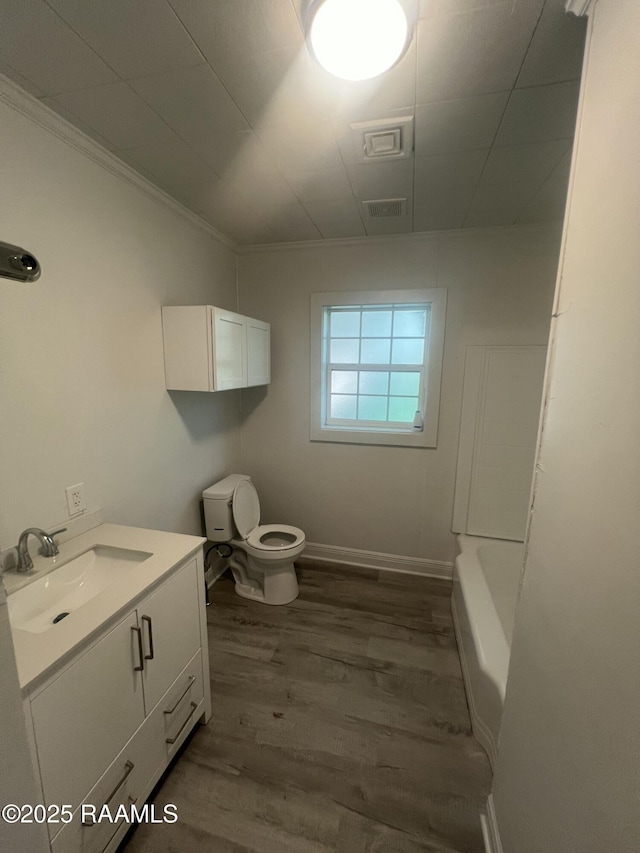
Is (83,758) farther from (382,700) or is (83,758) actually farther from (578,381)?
(578,381)

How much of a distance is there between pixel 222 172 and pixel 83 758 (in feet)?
7.09

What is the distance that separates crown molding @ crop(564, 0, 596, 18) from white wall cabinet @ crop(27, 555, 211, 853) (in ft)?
6.38

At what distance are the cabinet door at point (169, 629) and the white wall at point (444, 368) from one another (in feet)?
4.63

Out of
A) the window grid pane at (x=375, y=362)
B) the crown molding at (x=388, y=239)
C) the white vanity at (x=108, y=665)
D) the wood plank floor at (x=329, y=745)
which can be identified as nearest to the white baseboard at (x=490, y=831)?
→ the wood plank floor at (x=329, y=745)

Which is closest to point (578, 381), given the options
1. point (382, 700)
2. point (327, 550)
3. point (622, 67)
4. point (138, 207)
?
point (622, 67)

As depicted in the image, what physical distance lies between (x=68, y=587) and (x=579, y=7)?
2.24m

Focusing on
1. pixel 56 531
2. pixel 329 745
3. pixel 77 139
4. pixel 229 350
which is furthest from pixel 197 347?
pixel 329 745

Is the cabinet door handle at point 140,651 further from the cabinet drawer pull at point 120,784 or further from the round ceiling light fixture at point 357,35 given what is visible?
the round ceiling light fixture at point 357,35

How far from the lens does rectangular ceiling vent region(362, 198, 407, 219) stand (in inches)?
71.5

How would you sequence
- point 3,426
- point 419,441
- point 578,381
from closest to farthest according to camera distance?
1. point 578,381
2. point 3,426
3. point 419,441

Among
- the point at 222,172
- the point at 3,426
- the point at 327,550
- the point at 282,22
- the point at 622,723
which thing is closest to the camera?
the point at 622,723

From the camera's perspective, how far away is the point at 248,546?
2.28m

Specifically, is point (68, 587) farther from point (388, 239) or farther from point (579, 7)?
point (388, 239)

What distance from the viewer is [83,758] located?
0.95m
